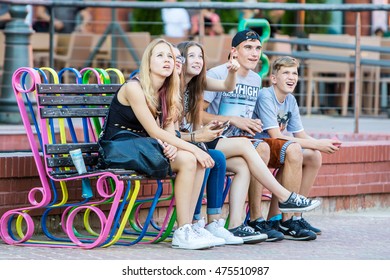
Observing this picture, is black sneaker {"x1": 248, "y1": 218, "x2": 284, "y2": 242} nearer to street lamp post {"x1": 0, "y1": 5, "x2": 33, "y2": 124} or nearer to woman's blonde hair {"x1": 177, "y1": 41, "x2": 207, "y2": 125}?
woman's blonde hair {"x1": 177, "y1": 41, "x2": 207, "y2": 125}

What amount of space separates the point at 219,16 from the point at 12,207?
1010 cm

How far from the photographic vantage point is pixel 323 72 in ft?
53.2

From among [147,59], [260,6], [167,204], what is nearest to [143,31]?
[260,6]

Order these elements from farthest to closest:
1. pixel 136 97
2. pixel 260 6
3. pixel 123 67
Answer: pixel 123 67
pixel 260 6
pixel 136 97

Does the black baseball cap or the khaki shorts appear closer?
the khaki shorts

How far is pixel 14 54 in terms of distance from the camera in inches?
535

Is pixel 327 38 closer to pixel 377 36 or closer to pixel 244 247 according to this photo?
pixel 377 36

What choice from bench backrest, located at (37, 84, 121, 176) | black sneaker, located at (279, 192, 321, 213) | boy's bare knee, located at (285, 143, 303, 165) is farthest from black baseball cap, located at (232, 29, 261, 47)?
black sneaker, located at (279, 192, 321, 213)

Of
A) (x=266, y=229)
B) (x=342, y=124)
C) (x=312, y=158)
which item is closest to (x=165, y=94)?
(x=266, y=229)

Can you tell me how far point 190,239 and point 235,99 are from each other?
4.20 ft

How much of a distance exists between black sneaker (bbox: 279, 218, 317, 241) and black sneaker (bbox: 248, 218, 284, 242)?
12 cm

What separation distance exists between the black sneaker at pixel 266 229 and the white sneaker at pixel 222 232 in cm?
34

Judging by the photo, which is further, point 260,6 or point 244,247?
point 260,6

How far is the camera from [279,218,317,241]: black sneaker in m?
8.42
